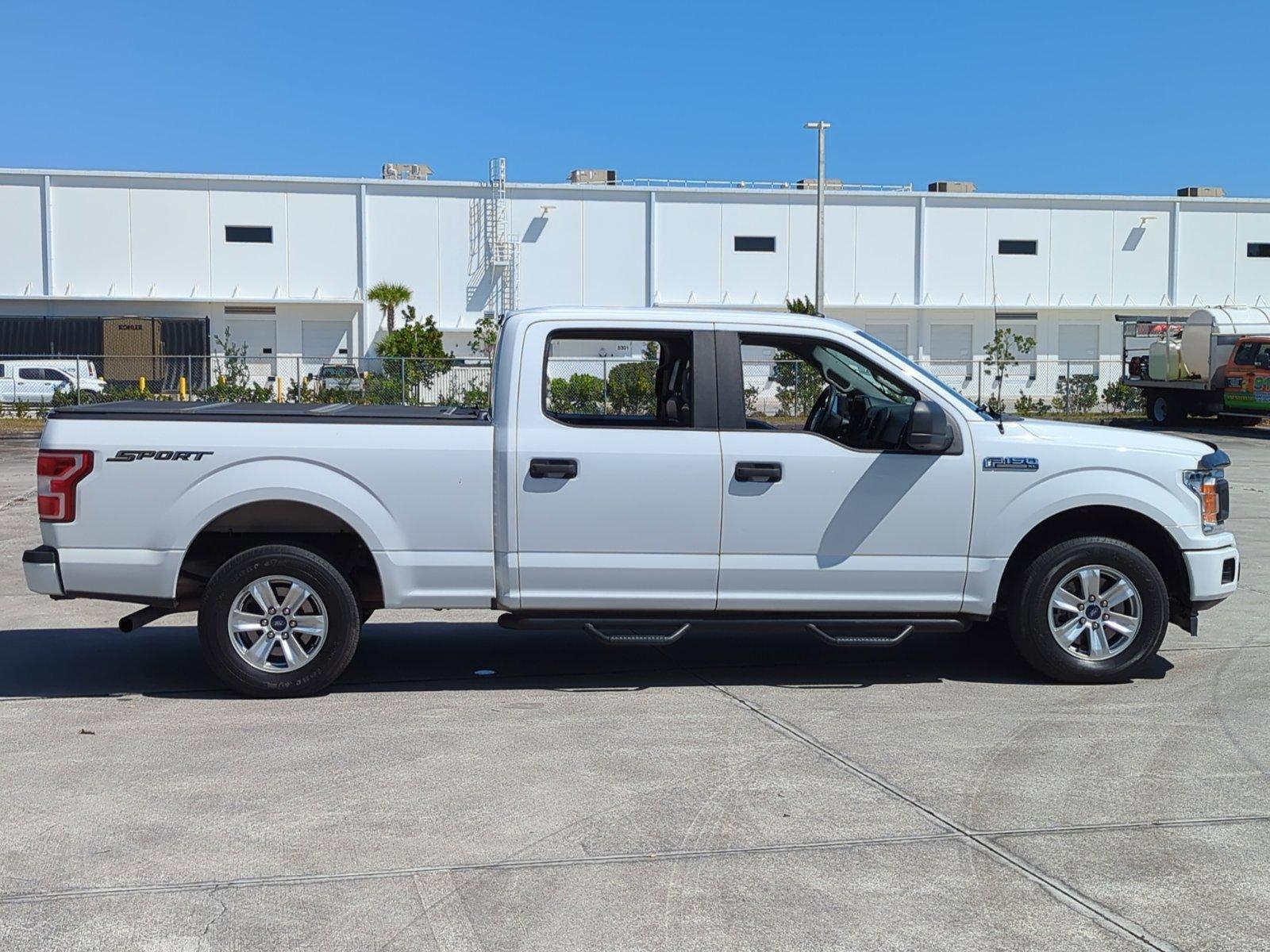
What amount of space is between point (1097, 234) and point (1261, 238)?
6976 mm

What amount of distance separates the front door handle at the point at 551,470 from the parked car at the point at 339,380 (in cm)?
2852

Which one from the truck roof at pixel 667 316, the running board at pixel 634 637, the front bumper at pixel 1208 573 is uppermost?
the truck roof at pixel 667 316

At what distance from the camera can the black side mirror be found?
6.99 meters

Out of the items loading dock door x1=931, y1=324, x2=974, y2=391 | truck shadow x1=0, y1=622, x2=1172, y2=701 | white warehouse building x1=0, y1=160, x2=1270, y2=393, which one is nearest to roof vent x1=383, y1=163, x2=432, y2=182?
white warehouse building x1=0, y1=160, x2=1270, y2=393

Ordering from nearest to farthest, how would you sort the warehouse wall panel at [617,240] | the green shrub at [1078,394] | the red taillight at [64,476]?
the red taillight at [64,476] < the green shrub at [1078,394] < the warehouse wall panel at [617,240]

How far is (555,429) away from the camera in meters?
7.12

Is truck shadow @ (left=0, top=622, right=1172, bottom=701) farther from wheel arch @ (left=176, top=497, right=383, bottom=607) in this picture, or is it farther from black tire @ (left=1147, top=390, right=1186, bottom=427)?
black tire @ (left=1147, top=390, right=1186, bottom=427)

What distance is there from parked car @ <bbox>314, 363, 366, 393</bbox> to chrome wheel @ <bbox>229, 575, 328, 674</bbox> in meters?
28.2

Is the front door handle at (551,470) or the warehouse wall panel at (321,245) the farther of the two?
the warehouse wall panel at (321,245)

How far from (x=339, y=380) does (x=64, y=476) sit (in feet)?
101

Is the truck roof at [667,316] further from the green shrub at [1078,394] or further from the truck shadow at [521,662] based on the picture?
the green shrub at [1078,394]

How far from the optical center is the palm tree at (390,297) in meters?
47.2

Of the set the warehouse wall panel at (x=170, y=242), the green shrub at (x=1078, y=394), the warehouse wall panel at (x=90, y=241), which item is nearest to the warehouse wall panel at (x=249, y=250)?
the warehouse wall panel at (x=170, y=242)

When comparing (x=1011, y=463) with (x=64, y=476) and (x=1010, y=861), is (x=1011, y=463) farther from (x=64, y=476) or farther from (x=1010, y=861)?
(x=64, y=476)
